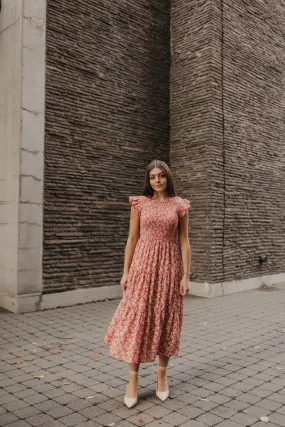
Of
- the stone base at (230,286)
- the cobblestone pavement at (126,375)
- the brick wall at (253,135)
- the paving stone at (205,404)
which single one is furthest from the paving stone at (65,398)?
the brick wall at (253,135)

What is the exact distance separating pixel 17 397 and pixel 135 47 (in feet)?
24.2

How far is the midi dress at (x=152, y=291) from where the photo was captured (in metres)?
3.65

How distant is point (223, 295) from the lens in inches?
352

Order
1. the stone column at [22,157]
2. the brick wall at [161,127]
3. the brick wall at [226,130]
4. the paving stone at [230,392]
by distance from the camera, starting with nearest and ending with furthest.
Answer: the paving stone at [230,392]
the stone column at [22,157]
the brick wall at [161,127]
the brick wall at [226,130]

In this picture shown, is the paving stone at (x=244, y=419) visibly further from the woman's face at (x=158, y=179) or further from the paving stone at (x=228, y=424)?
the woman's face at (x=158, y=179)

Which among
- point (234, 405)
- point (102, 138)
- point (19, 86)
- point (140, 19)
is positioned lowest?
point (234, 405)

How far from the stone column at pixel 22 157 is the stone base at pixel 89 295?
0.02 metres

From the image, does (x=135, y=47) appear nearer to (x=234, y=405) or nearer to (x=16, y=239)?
(x=16, y=239)

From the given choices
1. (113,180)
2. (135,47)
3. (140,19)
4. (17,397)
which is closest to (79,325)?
(17,397)

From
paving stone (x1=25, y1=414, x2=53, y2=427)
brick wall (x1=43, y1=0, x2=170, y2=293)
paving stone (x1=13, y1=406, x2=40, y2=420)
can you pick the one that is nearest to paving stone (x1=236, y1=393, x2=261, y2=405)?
paving stone (x1=25, y1=414, x2=53, y2=427)

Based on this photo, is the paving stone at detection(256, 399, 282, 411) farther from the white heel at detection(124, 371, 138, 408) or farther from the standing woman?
the white heel at detection(124, 371, 138, 408)

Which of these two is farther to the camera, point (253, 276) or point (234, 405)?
point (253, 276)

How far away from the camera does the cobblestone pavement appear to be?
3430mm

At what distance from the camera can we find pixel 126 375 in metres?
4.39
